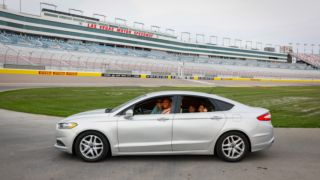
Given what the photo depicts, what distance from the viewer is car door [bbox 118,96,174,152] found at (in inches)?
223

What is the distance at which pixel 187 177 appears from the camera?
4965 mm

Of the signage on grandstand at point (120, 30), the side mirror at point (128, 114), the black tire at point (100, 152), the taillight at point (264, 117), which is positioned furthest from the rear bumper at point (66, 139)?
the signage on grandstand at point (120, 30)

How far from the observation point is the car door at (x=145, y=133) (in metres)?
5.67

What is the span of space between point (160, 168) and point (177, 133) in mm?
741

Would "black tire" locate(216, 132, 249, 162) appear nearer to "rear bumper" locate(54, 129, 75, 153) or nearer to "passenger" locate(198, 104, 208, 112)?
"passenger" locate(198, 104, 208, 112)

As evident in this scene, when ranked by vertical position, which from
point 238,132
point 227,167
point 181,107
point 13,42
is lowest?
point 227,167

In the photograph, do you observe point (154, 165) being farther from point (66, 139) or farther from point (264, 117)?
point (264, 117)

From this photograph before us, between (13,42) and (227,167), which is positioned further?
(13,42)

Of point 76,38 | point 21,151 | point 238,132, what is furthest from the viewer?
point 76,38

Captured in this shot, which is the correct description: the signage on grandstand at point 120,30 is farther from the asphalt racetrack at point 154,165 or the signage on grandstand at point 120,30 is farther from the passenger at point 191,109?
the passenger at point 191,109

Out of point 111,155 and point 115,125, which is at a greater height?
point 115,125

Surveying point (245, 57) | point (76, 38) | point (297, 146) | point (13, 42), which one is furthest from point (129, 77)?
point (245, 57)

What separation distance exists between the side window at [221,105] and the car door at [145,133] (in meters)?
1.01

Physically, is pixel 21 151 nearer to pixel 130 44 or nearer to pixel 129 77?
pixel 129 77
